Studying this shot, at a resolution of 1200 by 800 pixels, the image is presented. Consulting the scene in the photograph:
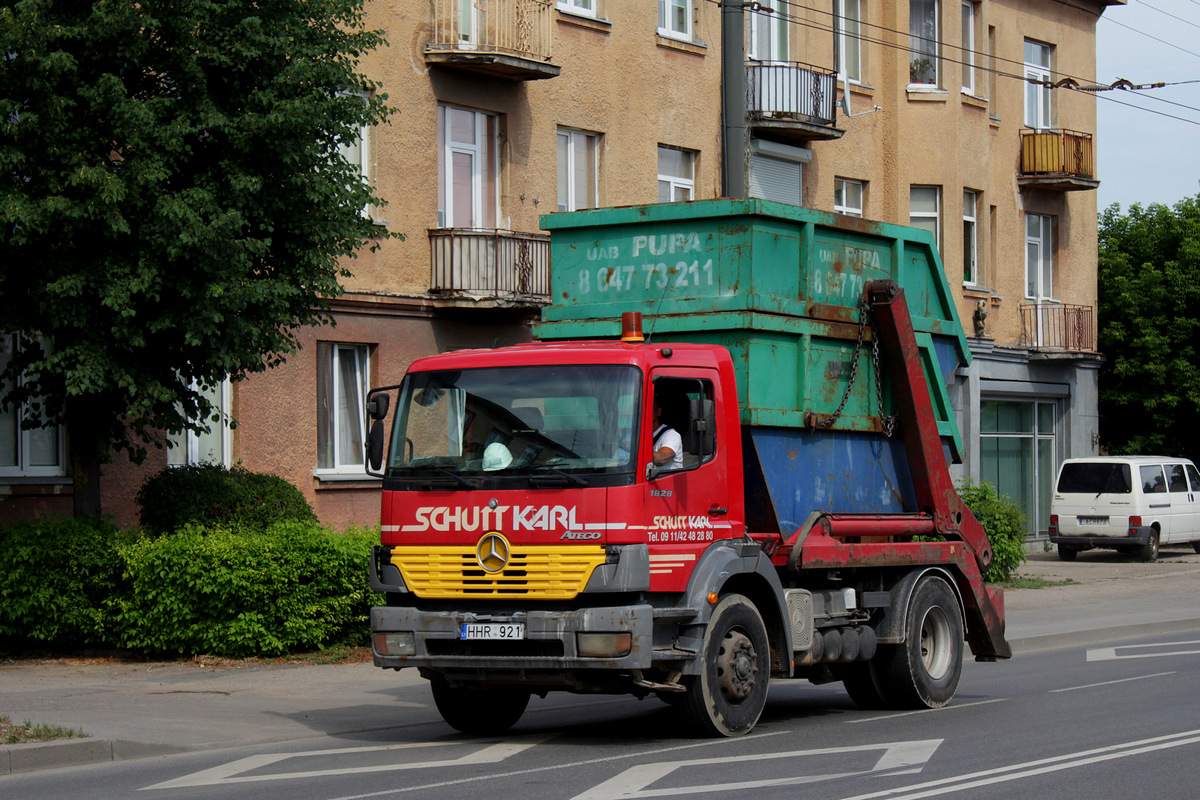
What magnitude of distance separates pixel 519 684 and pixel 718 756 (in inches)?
52.0

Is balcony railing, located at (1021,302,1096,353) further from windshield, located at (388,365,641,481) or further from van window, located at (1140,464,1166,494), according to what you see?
windshield, located at (388,365,641,481)

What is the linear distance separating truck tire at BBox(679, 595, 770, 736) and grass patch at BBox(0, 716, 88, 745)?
397 cm

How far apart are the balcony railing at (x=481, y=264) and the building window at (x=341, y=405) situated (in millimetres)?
1581

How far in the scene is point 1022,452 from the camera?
3562 cm

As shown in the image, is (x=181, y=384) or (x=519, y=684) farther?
(x=181, y=384)

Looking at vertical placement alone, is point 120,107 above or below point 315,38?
below

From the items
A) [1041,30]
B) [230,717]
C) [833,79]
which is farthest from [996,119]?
[230,717]

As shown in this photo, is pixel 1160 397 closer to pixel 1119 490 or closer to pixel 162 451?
pixel 1119 490

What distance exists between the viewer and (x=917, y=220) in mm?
32062

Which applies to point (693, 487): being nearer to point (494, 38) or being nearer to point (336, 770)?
point (336, 770)

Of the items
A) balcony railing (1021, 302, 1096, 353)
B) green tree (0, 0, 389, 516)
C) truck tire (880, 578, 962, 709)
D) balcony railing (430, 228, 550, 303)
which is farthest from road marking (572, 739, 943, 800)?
balcony railing (1021, 302, 1096, 353)

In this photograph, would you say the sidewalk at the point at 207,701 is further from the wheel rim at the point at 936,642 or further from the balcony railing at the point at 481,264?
the balcony railing at the point at 481,264

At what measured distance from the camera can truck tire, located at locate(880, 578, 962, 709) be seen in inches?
471

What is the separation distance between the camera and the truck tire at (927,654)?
39.3 ft
